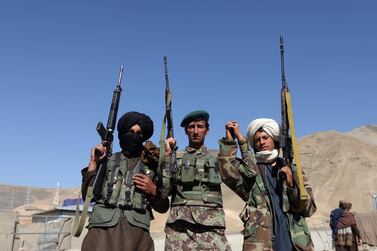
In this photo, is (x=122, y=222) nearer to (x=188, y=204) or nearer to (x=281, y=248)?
(x=188, y=204)

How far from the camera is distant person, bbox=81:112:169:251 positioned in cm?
332

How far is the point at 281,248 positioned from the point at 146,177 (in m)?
1.35

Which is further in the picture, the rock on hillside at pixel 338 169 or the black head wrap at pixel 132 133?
the rock on hillside at pixel 338 169

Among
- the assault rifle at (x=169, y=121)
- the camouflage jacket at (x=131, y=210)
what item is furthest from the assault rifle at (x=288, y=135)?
the camouflage jacket at (x=131, y=210)

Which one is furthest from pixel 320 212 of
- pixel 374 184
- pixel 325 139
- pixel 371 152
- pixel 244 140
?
pixel 244 140

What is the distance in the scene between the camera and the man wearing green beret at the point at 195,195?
3.47 metres

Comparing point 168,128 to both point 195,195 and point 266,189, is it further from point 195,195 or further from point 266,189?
point 266,189

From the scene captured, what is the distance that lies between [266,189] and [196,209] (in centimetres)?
68

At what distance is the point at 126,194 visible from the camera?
11.5 feet

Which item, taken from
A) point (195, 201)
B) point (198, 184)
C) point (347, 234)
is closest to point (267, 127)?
point (198, 184)

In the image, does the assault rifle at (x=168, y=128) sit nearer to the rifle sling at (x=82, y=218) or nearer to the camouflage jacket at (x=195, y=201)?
the camouflage jacket at (x=195, y=201)

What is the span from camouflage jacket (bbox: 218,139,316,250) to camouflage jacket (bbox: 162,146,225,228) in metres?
0.18

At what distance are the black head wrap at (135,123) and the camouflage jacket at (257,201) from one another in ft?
2.47

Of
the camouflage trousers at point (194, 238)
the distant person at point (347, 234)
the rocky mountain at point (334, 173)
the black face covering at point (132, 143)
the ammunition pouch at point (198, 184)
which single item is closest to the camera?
the camouflage trousers at point (194, 238)
